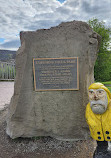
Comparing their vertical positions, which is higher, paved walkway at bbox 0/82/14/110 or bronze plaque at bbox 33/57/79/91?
bronze plaque at bbox 33/57/79/91

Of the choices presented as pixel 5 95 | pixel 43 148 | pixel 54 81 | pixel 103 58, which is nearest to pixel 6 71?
pixel 5 95

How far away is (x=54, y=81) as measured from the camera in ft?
11.8

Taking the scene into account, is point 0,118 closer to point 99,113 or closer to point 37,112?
point 37,112

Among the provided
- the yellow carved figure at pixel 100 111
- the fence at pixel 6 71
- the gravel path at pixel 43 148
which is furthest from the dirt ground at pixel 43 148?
the fence at pixel 6 71

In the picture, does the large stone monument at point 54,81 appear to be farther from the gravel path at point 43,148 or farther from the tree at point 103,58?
the tree at point 103,58

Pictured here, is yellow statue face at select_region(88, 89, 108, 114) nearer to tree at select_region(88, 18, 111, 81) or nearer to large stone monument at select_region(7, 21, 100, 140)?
large stone monument at select_region(7, 21, 100, 140)

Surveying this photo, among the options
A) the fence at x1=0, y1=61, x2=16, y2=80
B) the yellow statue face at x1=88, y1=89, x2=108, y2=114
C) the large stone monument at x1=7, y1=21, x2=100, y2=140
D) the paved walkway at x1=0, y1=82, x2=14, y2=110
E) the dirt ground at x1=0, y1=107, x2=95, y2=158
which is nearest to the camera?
the yellow statue face at x1=88, y1=89, x2=108, y2=114

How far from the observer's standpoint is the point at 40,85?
143 inches

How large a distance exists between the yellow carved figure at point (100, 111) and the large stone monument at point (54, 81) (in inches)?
41.4

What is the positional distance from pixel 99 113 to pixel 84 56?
60.3 inches

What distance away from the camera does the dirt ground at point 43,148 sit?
128 inches

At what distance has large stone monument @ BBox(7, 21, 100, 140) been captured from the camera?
137 inches

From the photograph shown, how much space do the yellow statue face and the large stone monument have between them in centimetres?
110

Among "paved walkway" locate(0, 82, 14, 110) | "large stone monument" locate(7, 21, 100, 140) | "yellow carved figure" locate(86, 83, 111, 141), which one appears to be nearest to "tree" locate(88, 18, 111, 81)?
"paved walkway" locate(0, 82, 14, 110)
